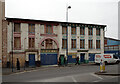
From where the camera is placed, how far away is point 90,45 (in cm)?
3475

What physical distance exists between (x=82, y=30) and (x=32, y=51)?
11.5 meters

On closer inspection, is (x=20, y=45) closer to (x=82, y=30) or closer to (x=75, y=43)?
(x=75, y=43)

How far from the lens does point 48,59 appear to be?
100 ft

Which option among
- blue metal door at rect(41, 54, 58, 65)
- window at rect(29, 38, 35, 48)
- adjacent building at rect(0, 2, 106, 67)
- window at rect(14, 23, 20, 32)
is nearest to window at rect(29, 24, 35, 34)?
adjacent building at rect(0, 2, 106, 67)

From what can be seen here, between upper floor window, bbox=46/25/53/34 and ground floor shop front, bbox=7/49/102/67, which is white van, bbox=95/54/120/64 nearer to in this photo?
ground floor shop front, bbox=7/49/102/67

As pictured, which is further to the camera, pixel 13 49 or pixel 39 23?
pixel 39 23

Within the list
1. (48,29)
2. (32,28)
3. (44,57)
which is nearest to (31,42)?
(32,28)

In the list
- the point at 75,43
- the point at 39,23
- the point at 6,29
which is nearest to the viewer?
the point at 6,29

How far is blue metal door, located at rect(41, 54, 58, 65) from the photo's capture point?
30.1 metres

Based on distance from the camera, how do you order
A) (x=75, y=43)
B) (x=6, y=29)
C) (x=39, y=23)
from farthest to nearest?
(x=75, y=43), (x=39, y=23), (x=6, y=29)

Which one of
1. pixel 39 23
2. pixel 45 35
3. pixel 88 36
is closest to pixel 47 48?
pixel 45 35

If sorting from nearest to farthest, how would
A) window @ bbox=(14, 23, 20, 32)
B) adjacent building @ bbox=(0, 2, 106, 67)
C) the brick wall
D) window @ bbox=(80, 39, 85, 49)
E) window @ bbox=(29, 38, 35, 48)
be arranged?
the brick wall, adjacent building @ bbox=(0, 2, 106, 67), window @ bbox=(14, 23, 20, 32), window @ bbox=(29, 38, 35, 48), window @ bbox=(80, 39, 85, 49)

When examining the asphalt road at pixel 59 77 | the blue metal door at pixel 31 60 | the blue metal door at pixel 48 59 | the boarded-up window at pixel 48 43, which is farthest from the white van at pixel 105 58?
the asphalt road at pixel 59 77

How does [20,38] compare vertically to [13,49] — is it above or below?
above
